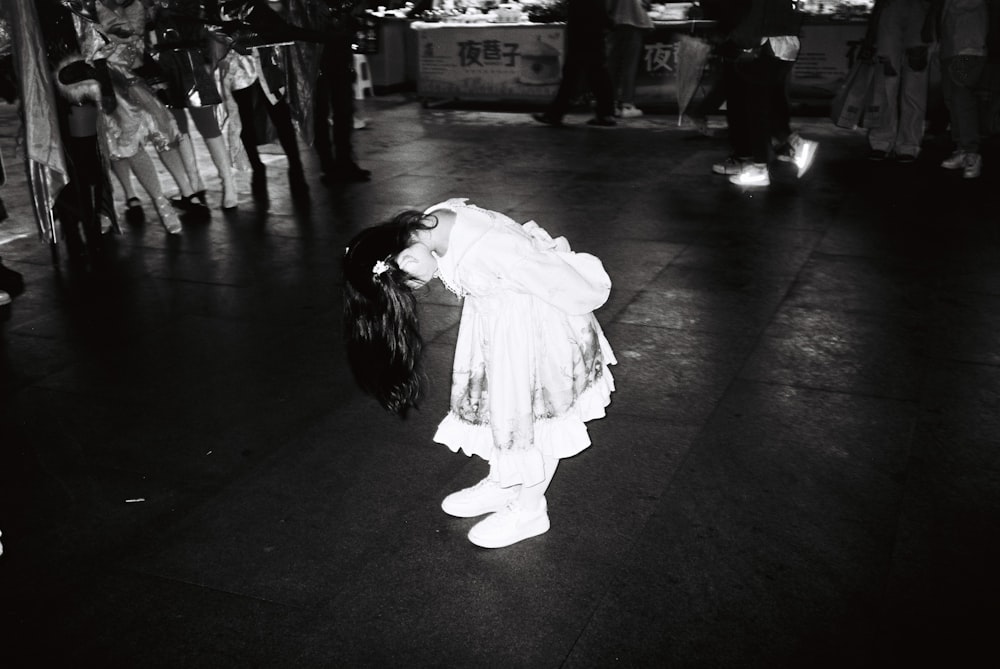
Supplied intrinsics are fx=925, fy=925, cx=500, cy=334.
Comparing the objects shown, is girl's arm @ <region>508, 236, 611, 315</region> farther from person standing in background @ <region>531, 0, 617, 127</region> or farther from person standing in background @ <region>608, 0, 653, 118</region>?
person standing in background @ <region>608, 0, 653, 118</region>

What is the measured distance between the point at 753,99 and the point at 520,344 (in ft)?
17.8

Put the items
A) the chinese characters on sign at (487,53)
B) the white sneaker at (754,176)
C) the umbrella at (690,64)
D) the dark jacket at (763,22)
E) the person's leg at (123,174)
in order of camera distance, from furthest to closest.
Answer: the chinese characters on sign at (487,53) < the umbrella at (690,64) < the white sneaker at (754,176) < the dark jacket at (763,22) < the person's leg at (123,174)

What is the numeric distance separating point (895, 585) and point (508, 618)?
116 centimetres

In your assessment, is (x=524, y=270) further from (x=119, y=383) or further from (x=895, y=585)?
(x=119, y=383)

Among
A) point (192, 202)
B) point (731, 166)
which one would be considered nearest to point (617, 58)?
point (731, 166)

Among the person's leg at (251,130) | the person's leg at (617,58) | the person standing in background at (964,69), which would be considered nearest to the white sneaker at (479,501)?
the person's leg at (251,130)

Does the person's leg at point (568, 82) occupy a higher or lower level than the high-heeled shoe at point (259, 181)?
higher

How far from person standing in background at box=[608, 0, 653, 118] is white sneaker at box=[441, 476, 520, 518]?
28.4ft

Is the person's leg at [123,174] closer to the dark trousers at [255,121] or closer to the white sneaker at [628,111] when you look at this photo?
the dark trousers at [255,121]

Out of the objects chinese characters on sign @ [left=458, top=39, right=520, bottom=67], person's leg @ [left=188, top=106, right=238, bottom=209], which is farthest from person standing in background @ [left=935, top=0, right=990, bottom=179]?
person's leg @ [left=188, top=106, right=238, bottom=209]

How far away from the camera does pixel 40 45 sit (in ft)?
16.5

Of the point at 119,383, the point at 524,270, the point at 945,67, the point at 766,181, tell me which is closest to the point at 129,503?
the point at 119,383

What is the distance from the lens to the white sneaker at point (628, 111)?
11289mm

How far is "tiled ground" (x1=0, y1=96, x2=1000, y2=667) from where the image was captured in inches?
104
